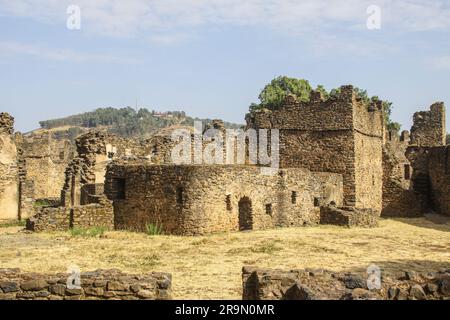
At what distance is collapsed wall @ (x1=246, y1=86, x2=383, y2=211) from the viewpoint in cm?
2681

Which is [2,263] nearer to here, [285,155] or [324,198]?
[324,198]

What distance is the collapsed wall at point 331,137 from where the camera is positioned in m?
26.8

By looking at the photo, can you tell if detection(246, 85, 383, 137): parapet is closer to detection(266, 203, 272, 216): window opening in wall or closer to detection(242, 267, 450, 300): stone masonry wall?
A: detection(266, 203, 272, 216): window opening in wall

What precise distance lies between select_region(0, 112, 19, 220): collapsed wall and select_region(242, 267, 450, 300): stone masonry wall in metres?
16.9

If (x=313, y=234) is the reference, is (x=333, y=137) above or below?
above

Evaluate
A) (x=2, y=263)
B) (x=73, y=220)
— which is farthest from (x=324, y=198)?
(x=2, y=263)

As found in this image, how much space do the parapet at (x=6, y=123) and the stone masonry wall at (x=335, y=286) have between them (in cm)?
1748

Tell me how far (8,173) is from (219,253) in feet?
40.6

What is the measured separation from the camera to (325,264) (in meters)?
13.6

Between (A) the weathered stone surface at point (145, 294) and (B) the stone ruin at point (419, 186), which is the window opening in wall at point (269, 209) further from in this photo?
(A) the weathered stone surface at point (145, 294)

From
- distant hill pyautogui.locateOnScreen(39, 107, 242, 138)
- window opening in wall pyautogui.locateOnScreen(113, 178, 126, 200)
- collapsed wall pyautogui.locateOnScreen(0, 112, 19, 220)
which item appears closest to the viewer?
window opening in wall pyautogui.locateOnScreen(113, 178, 126, 200)

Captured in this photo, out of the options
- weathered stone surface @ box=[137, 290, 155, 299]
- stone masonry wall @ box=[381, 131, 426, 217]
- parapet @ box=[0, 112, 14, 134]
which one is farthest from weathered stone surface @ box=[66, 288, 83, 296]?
stone masonry wall @ box=[381, 131, 426, 217]

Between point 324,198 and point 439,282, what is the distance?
55.8 ft

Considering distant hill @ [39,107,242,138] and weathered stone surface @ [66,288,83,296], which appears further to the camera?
distant hill @ [39,107,242,138]
